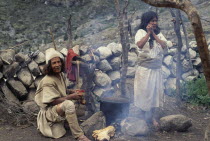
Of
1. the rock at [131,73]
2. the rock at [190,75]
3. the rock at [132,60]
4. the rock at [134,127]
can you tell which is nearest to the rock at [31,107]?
the rock at [134,127]

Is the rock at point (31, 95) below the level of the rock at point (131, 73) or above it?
below

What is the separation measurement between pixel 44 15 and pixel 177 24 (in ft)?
66.1

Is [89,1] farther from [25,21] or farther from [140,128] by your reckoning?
[140,128]

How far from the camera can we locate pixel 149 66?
5000 mm

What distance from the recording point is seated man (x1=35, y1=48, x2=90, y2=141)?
14.3 ft

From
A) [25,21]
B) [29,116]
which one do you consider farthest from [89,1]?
→ [29,116]

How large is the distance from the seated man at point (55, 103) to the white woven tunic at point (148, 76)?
46.0 inches

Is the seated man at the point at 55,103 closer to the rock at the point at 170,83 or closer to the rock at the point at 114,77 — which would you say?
the rock at the point at 114,77

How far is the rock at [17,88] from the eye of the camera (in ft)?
19.0

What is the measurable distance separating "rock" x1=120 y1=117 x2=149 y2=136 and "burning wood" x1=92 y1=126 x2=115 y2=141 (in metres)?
0.23

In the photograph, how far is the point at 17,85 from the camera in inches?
229

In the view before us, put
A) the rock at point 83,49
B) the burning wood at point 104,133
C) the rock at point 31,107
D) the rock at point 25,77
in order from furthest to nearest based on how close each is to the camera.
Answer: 1. the rock at point 83,49
2. the rock at point 25,77
3. the rock at point 31,107
4. the burning wood at point 104,133

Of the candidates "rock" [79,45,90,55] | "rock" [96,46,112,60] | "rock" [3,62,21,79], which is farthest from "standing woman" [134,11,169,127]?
"rock" [3,62,21,79]

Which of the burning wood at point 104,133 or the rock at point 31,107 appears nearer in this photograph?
the burning wood at point 104,133
